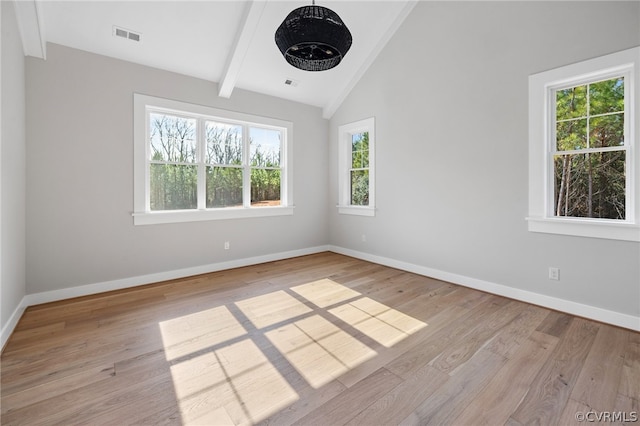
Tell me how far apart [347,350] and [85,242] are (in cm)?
324

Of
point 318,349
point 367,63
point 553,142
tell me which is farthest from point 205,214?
point 553,142

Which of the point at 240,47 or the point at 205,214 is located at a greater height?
the point at 240,47

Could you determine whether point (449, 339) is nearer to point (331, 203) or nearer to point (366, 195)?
point (366, 195)

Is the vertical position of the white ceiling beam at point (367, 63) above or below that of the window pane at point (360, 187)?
above

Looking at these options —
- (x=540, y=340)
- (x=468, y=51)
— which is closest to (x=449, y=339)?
(x=540, y=340)

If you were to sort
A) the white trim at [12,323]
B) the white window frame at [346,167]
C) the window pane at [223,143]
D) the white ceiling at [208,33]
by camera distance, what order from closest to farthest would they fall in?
the white trim at [12,323], the white ceiling at [208,33], the window pane at [223,143], the white window frame at [346,167]

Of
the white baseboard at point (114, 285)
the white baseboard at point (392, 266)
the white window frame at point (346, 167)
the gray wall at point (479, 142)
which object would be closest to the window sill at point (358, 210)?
the white window frame at point (346, 167)

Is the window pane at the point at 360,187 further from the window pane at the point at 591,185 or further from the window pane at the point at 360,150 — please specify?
the window pane at the point at 591,185

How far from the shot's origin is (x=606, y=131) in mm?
2701

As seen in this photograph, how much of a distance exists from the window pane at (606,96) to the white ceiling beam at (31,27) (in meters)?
5.31

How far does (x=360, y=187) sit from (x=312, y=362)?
361 cm

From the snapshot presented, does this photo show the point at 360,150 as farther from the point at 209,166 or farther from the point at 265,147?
the point at 209,166

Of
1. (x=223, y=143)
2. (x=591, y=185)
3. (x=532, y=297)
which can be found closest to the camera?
(x=591, y=185)

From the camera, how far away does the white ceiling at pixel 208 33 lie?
9.75 feet
